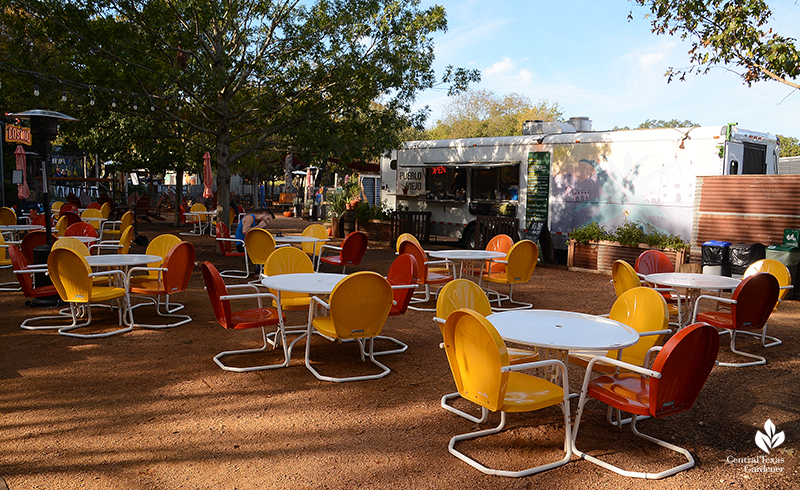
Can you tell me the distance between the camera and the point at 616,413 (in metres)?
3.60

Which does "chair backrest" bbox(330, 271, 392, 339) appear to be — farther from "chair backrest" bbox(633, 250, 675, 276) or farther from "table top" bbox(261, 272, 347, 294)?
"chair backrest" bbox(633, 250, 675, 276)

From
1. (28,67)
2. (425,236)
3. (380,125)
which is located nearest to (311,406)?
(380,125)

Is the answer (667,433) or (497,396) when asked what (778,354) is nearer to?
(667,433)

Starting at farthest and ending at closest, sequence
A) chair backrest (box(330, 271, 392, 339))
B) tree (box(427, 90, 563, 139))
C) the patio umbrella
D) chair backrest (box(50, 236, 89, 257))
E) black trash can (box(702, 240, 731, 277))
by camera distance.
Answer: tree (box(427, 90, 563, 139))
the patio umbrella
black trash can (box(702, 240, 731, 277))
chair backrest (box(50, 236, 89, 257))
chair backrest (box(330, 271, 392, 339))

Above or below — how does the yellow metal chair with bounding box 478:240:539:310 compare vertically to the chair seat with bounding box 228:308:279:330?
above

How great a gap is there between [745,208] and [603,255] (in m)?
2.27

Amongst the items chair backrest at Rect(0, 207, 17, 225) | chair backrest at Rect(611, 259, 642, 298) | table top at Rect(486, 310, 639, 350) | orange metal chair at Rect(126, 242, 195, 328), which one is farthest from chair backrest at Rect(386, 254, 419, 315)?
chair backrest at Rect(0, 207, 17, 225)

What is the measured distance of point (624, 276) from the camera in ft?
16.5

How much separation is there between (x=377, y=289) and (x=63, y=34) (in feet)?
27.1

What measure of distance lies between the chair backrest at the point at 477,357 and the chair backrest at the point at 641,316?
1.15m

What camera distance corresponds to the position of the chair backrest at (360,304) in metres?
4.02

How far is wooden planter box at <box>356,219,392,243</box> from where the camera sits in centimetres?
1439

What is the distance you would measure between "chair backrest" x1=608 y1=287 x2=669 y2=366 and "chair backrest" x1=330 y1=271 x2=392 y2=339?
1615 mm

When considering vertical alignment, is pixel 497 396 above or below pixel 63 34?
below
